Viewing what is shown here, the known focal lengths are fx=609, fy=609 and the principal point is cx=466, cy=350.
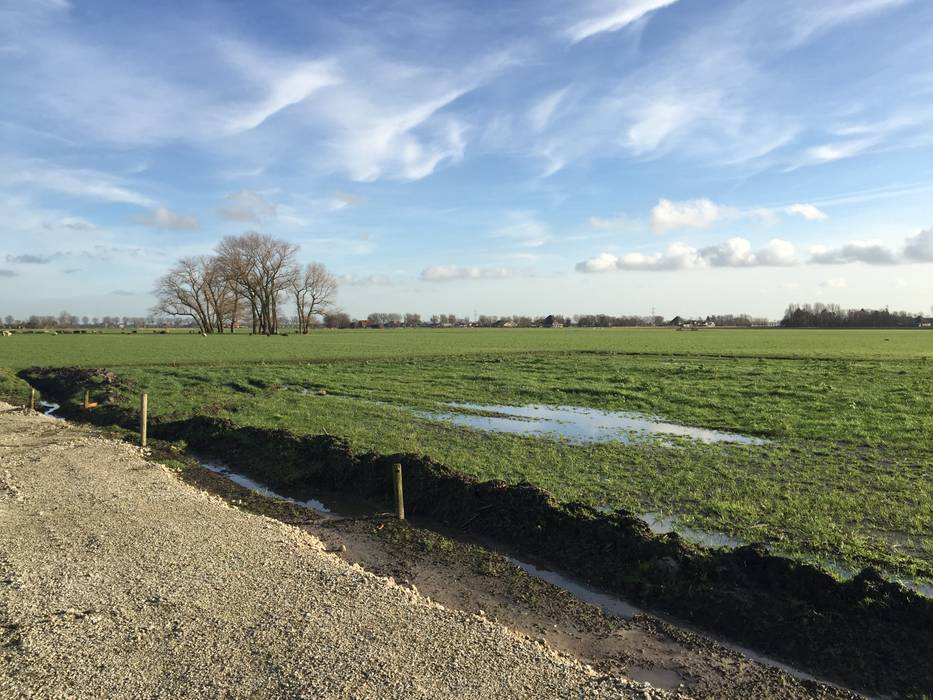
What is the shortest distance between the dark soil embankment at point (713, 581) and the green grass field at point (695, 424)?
136 cm

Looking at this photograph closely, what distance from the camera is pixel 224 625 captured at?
6250mm

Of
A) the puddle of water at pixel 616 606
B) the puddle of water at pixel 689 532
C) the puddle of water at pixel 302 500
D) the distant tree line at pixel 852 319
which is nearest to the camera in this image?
the puddle of water at pixel 616 606

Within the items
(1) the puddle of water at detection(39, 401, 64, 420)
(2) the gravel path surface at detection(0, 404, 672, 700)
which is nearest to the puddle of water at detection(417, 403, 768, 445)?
(2) the gravel path surface at detection(0, 404, 672, 700)

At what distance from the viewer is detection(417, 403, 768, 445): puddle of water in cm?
1759

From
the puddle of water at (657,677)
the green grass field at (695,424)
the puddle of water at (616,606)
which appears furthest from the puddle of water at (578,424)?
the puddle of water at (657,677)

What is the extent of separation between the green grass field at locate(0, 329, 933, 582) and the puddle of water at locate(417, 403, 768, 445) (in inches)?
32.2

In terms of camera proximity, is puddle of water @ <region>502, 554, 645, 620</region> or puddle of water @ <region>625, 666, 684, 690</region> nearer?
puddle of water @ <region>625, 666, 684, 690</region>

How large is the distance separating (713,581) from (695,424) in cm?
1264

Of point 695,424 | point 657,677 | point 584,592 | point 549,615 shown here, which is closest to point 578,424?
point 695,424

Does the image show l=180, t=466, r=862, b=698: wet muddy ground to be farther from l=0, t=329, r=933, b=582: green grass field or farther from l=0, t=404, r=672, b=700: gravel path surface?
l=0, t=329, r=933, b=582: green grass field

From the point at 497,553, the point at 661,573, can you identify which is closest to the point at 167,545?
the point at 497,553

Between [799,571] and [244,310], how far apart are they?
438ft

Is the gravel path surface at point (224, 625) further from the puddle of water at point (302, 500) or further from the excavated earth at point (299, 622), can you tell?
the puddle of water at point (302, 500)

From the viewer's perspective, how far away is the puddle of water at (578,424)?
17.6 meters
